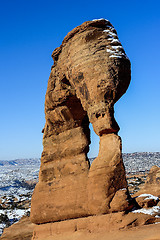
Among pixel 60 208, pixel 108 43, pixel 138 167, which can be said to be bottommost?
pixel 138 167

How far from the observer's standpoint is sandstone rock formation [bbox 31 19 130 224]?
783cm

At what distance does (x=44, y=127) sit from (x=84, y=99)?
3124 millimetres

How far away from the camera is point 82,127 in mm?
10086

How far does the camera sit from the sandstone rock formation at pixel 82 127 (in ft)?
25.7

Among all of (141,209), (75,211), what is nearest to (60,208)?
(75,211)

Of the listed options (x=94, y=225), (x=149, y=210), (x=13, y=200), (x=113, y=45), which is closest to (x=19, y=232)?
(x=94, y=225)

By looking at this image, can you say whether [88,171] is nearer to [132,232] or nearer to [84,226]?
[84,226]

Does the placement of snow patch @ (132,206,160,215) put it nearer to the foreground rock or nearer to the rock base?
the rock base

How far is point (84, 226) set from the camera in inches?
309

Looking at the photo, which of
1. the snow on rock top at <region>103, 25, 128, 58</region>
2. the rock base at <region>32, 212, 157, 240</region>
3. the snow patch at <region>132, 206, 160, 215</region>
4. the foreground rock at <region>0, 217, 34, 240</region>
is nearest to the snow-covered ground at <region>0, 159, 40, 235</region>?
the foreground rock at <region>0, 217, 34, 240</region>

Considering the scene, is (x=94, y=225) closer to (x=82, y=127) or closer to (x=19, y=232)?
(x=82, y=127)

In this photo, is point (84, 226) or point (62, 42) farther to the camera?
point (62, 42)

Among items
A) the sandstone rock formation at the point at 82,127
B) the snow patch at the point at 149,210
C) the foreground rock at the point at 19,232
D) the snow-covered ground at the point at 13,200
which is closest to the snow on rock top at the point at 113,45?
the sandstone rock formation at the point at 82,127

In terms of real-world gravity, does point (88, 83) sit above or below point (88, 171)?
above
